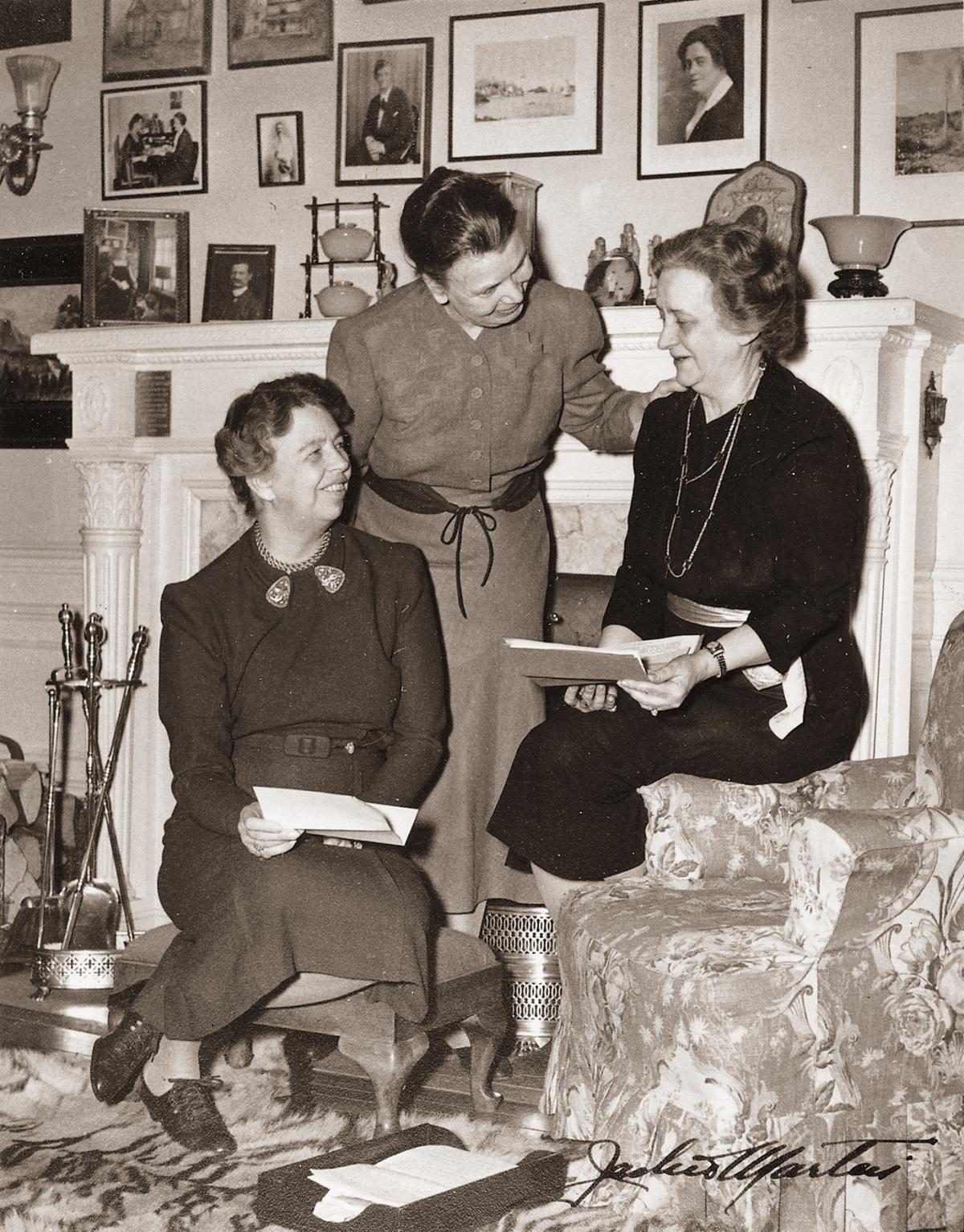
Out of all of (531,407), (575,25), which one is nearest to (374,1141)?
(531,407)

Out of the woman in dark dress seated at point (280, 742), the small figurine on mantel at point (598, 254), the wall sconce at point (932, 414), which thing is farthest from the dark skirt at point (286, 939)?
the small figurine on mantel at point (598, 254)

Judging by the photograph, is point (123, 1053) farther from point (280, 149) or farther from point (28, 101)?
point (28, 101)

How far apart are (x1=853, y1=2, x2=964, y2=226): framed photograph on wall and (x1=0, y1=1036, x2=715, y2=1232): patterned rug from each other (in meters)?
2.49

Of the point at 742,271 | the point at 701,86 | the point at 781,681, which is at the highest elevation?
the point at 701,86

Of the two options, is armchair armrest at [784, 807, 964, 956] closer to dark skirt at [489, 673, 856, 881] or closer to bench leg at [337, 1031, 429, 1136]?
dark skirt at [489, 673, 856, 881]

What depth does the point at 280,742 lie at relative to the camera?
287 cm

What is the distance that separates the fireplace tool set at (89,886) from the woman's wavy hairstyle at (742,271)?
1.89m

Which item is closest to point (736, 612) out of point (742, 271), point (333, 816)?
point (742, 271)

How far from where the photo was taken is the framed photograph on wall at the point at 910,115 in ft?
Result: 12.6

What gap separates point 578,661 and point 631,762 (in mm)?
426

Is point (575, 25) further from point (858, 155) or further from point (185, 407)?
point (185, 407)

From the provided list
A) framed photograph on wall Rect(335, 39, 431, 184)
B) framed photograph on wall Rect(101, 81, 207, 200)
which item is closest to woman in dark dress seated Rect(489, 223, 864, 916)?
framed photograph on wall Rect(335, 39, 431, 184)

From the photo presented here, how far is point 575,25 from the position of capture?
13.8 feet

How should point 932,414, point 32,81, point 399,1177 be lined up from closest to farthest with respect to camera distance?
1. point 399,1177
2. point 932,414
3. point 32,81
